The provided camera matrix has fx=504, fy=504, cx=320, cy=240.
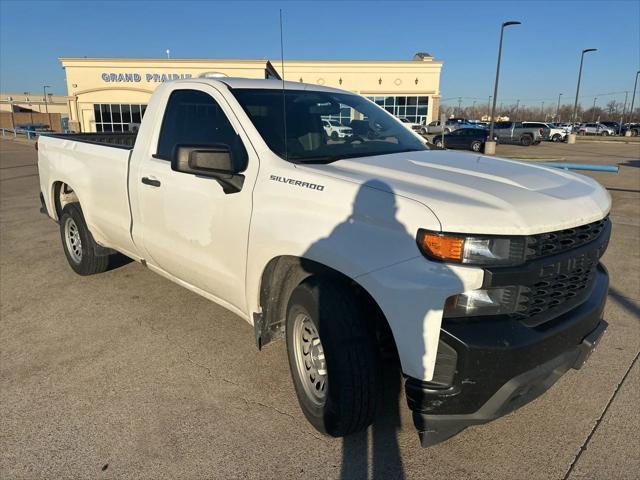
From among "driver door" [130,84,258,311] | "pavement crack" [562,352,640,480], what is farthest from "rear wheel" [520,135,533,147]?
"driver door" [130,84,258,311]

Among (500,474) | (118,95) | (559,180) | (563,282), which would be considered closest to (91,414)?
(500,474)

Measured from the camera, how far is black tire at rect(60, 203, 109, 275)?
16.9ft

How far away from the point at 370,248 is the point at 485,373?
0.74 meters

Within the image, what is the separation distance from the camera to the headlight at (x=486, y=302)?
2.18 meters

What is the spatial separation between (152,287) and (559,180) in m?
3.99

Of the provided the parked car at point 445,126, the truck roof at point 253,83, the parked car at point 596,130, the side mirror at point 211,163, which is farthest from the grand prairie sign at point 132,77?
the parked car at point 596,130

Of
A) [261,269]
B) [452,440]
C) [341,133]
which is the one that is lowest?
[452,440]

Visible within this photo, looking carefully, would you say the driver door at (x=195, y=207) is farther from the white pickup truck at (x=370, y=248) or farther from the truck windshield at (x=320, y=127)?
the truck windshield at (x=320, y=127)

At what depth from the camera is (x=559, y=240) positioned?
240 cm

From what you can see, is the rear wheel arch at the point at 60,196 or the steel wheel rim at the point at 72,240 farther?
the rear wheel arch at the point at 60,196

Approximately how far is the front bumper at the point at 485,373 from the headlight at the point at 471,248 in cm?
27

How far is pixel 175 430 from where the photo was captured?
2.90m

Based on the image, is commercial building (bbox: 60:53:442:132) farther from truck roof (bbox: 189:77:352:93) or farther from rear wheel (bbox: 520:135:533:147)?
truck roof (bbox: 189:77:352:93)

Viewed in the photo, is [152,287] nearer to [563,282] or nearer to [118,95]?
[563,282]
